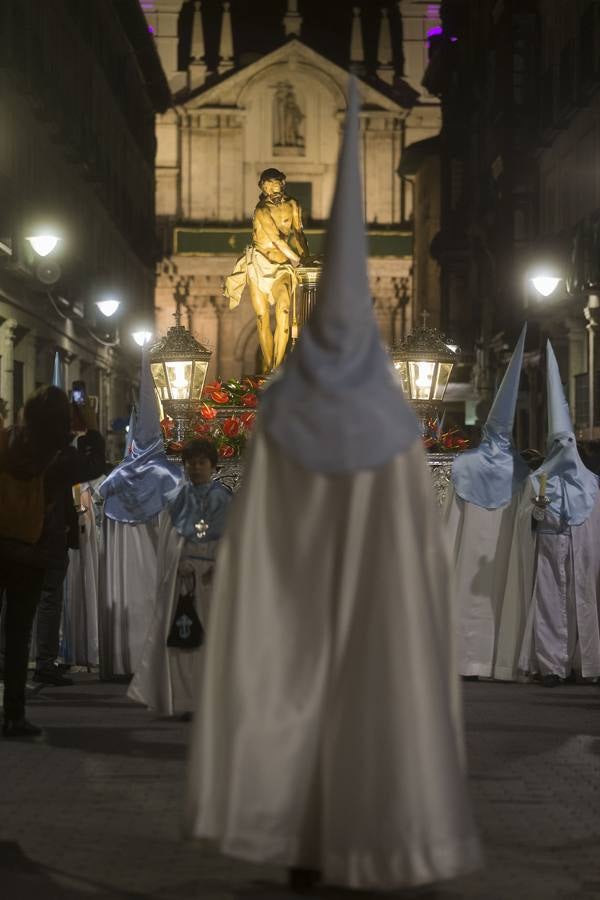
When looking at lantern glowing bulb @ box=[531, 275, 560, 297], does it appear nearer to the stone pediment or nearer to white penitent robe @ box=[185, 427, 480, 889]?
white penitent robe @ box=[185, 427, 480, 889]

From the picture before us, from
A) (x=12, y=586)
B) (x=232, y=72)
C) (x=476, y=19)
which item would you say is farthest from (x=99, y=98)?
(x=12, y=586)

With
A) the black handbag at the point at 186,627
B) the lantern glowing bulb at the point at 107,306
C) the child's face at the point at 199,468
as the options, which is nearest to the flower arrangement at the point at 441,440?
the child's face at the point at 199,468

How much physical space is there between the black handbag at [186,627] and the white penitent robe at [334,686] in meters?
3.89

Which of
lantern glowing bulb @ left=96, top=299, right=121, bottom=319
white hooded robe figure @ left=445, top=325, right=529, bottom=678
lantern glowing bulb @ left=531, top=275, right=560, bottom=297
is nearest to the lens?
white hooded robe figure @ left=445, top=325, right=529, bottom=678

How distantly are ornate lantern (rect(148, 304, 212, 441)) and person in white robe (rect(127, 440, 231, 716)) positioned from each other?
18.1ft

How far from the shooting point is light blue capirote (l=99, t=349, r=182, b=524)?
13461 mm

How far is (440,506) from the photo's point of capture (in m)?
14.6

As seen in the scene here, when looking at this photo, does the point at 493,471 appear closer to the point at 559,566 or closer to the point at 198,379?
the point at 559,566

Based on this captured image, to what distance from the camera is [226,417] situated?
15.6 metres

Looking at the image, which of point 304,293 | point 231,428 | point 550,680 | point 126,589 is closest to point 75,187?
point 304,293

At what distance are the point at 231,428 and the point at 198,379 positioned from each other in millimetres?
1204

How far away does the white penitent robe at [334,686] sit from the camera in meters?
5.90

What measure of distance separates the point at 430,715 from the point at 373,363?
117 centimetres

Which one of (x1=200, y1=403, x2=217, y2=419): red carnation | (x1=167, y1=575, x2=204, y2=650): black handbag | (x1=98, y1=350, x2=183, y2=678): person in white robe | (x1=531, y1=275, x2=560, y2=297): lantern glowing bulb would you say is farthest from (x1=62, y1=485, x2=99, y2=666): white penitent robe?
(x1=531, y1=275, x2=560, y2=297): lantern glowing bulb
